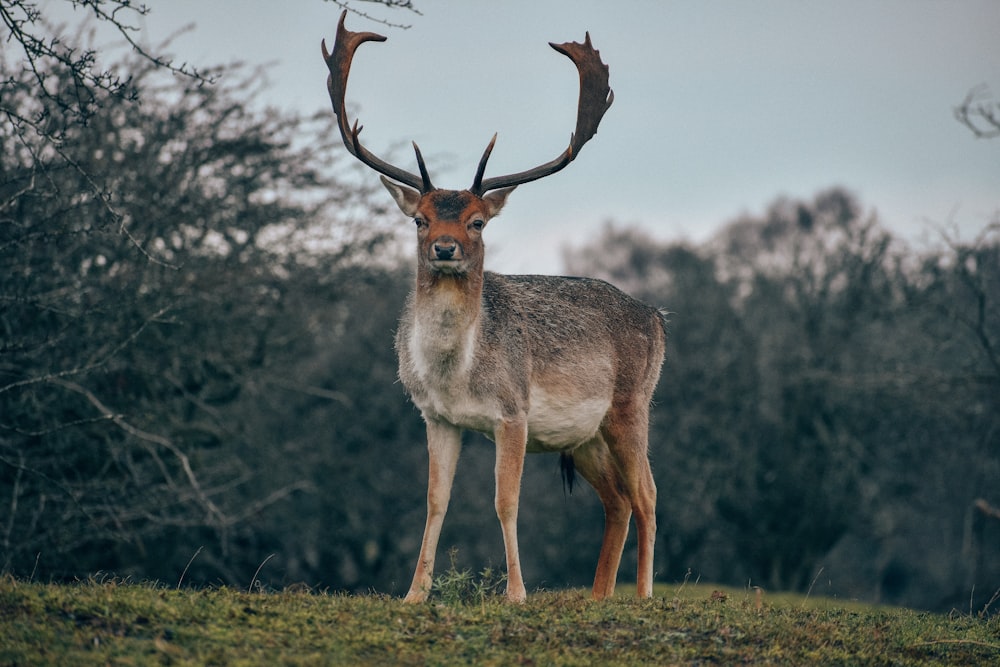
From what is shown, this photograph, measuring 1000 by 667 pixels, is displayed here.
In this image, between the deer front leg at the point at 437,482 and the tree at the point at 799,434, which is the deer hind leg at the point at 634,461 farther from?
the tree at the point at 799,434

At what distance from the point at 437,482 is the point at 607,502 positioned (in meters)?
1.90

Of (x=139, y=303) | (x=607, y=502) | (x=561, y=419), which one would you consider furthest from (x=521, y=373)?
(x=139, y=303)

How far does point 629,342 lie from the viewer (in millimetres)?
10312

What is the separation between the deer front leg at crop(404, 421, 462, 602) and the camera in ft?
28.2

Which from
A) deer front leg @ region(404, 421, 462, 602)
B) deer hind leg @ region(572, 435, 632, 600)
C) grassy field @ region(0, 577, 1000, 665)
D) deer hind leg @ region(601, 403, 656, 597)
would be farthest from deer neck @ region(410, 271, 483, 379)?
deer hind leg @ region(572, 435, 632, 600)

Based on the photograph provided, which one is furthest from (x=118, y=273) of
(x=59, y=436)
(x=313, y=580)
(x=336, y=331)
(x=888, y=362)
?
(x=888, y=362)

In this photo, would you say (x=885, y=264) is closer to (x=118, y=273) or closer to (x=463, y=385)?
(x=118, y=273)

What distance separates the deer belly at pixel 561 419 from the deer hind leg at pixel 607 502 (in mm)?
472

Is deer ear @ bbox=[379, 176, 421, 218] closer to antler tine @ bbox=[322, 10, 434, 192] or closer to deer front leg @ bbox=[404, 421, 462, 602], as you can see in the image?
antler tine @ bbox=[322, 10, 434, 192]

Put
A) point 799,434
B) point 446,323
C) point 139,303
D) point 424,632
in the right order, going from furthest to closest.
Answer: point 799,434 < point 139,303 < point 446,323 < point 424,632

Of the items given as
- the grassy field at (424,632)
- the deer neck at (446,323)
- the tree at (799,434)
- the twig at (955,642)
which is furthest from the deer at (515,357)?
the tree at (799,434)

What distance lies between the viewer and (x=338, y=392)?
2133 centimetres

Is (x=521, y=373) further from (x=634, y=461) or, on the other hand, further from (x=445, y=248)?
(x=634, y=461)

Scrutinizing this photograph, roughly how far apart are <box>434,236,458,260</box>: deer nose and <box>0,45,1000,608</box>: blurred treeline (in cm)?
277
